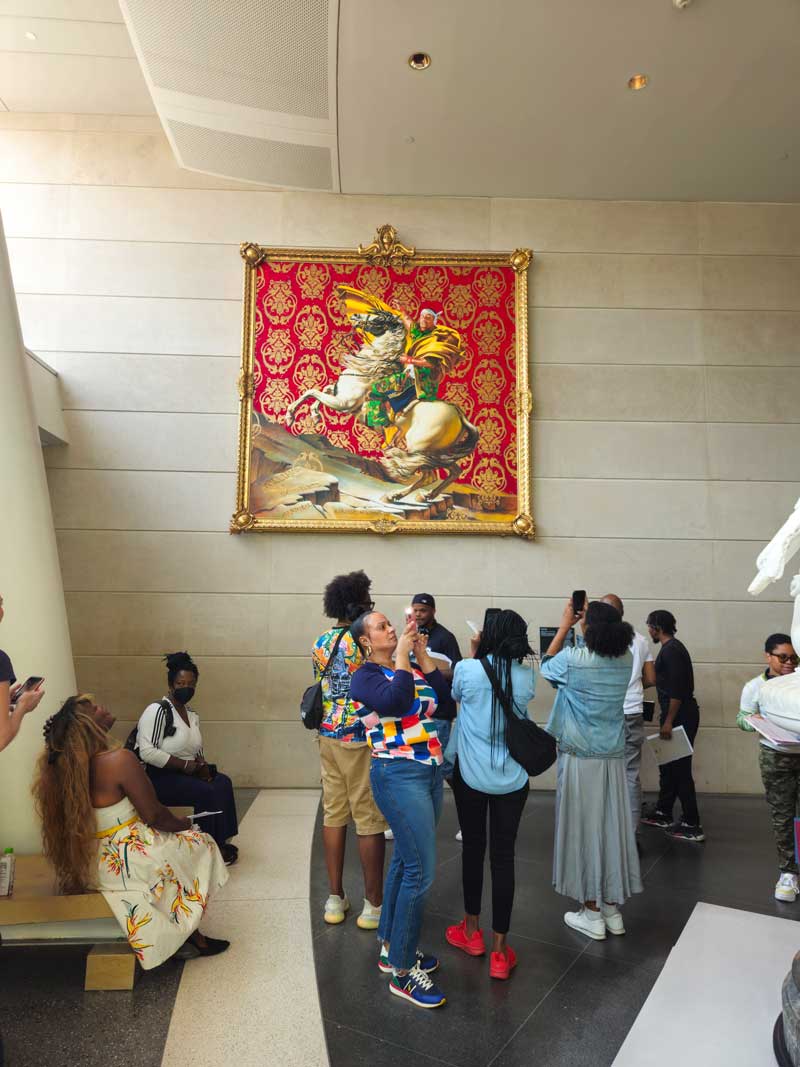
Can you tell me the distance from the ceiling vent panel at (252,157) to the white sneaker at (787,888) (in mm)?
6392

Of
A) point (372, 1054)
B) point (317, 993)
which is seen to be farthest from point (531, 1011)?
point (317, 993)

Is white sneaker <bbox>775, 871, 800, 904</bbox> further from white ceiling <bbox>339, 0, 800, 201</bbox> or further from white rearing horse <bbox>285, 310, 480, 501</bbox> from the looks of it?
white ceiling <bbox>339, 0, 800, 201</bbox>

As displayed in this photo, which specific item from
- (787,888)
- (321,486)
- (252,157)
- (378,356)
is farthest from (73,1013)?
(252,157)

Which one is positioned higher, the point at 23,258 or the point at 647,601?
the point at 23,258

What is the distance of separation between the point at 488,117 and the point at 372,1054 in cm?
638

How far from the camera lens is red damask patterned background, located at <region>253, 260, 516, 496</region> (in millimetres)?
6598

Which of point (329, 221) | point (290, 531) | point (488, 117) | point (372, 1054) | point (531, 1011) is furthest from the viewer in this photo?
point (329, 221)

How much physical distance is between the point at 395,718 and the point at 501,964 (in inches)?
47.3

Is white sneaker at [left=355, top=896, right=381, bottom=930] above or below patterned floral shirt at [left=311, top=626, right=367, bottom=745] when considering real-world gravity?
below

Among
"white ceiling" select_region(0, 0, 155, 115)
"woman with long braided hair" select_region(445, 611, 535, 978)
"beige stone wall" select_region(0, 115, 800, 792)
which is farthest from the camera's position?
"beige stone wall" select_region(0, 115, 800, 792)

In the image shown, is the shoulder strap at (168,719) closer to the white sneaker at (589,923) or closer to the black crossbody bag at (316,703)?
the black crossbody bag at (316,703)

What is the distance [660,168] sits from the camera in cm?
649

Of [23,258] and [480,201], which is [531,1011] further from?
[23,258]

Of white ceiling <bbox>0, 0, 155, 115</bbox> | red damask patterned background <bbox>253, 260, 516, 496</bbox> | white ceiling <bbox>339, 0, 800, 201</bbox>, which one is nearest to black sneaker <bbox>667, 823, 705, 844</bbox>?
red damask patterned background <bbox>253, 260, 516, 496</bbox>
